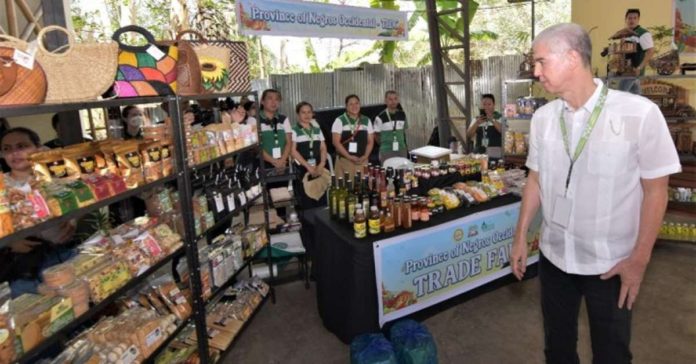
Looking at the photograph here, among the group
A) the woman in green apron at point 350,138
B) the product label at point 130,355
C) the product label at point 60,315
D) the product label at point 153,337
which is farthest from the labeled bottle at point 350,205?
the woman in green apron at point 350,138

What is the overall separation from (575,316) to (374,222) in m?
1.29

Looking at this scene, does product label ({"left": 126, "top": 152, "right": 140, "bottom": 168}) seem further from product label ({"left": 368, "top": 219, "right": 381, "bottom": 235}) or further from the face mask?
the face mask

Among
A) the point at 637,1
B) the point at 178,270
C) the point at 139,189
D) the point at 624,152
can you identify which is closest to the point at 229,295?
the point at 178,270

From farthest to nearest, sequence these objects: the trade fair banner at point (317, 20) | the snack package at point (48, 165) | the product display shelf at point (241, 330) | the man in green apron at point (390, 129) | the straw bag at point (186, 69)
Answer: the man in green apron at point (390, 129)
the trade fair banner at point (317, 20)
the product display shelf at point (241, 330)
the straw bag at point (186, 69)
the snack package at point (48, 165)

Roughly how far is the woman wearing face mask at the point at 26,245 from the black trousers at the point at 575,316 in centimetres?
219

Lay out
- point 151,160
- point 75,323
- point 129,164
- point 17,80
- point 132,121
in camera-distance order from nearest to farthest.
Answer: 1. point 17,80
2. point 75,323
3. point 129,164
4. point 151,160
5. point 132,121

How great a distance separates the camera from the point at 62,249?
228 cm

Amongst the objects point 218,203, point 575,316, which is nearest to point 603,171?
point 575,316

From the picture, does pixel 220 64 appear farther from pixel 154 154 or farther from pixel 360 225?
pixel 360 225

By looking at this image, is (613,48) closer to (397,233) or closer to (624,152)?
(397,233)

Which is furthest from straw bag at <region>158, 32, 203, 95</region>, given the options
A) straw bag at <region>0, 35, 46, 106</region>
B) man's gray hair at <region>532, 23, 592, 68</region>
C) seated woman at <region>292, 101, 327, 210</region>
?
seated woman at <region>292, 101, 327, 210</region>

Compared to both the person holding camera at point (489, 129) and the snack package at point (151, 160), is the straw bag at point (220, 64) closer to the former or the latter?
the snack package at point (151, 160)

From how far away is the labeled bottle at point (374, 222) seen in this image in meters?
2.96

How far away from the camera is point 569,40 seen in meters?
1.69
